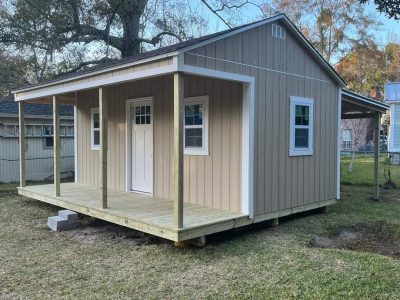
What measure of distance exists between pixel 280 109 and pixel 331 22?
82.3 feet

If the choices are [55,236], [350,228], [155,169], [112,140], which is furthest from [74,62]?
[350,228]

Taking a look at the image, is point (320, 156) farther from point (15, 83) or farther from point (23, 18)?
point (15, 83)

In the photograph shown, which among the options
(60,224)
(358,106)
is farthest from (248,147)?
(358,106)

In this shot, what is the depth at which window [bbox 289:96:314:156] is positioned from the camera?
719cm

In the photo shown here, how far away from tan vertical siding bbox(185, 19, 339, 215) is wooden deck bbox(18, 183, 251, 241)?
675 mm

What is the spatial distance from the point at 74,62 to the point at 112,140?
9.00 meters

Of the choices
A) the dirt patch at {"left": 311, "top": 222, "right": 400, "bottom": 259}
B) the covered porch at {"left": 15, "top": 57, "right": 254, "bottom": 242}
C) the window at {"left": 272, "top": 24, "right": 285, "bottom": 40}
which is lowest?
the dirt patch at {"left": 311, "top": 222, "right": 400, "bottom": 259}

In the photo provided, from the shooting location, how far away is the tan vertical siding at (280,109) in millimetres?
6172

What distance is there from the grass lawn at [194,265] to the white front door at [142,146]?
1.44 meters

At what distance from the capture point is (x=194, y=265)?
4.92 m

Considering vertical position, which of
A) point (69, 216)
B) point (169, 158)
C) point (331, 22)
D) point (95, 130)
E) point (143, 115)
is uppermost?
point (331, 22)

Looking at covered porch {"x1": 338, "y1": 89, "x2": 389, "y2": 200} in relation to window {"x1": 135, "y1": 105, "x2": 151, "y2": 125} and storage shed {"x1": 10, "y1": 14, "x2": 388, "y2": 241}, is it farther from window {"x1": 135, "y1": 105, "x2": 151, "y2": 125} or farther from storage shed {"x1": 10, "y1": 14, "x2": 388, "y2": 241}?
window {"x1": 135, "y1": 105, "x2": 151, "y2": 125}

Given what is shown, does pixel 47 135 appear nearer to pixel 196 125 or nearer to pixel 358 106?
pixel 196 125

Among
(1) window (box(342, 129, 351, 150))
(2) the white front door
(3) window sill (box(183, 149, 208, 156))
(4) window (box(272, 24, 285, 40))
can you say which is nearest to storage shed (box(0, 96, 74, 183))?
(2) the white front door
